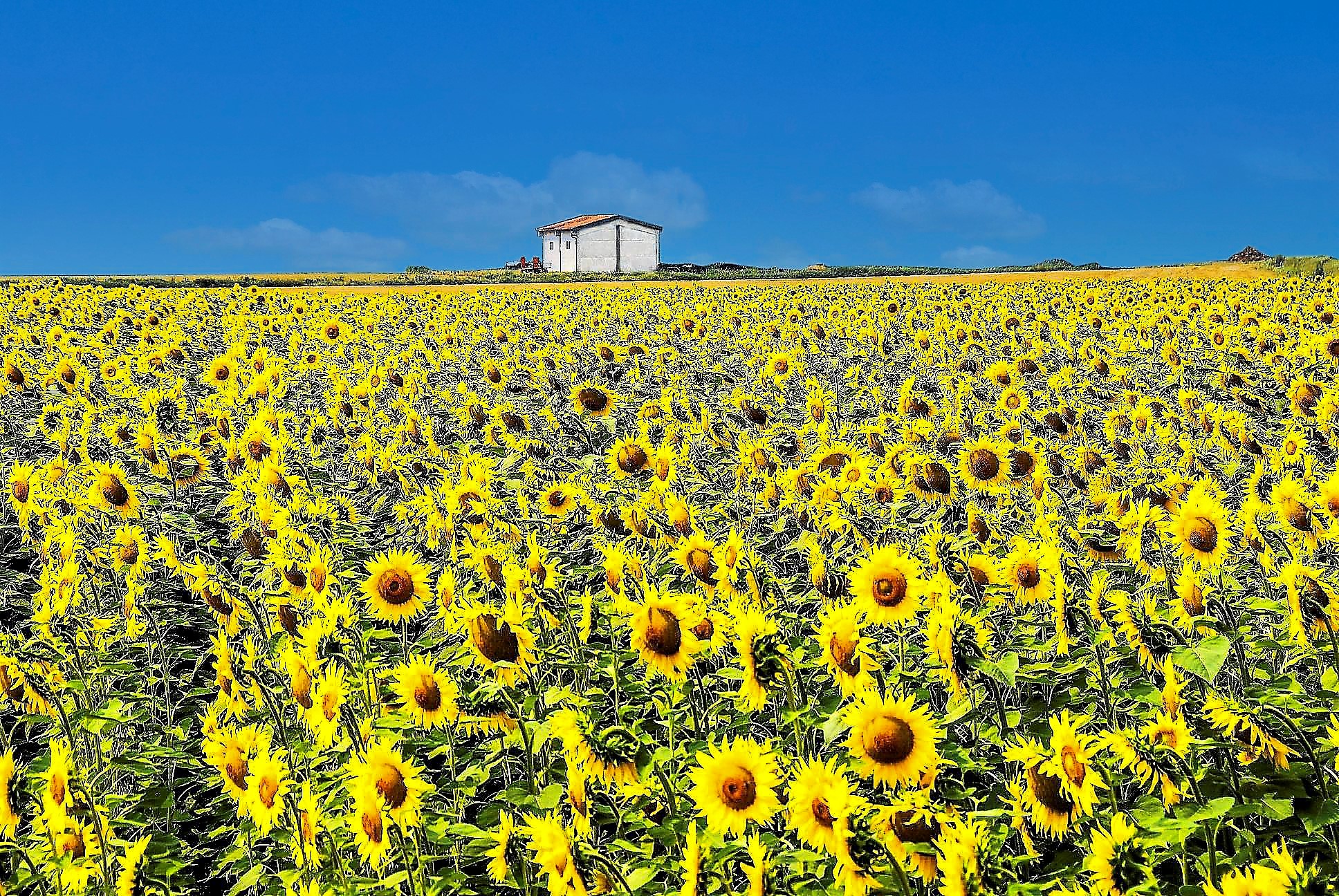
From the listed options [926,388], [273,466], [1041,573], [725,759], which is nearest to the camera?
[725,759]

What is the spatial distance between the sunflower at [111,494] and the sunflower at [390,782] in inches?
141

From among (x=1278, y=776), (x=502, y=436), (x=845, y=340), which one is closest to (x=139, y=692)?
(x=502, y=436)

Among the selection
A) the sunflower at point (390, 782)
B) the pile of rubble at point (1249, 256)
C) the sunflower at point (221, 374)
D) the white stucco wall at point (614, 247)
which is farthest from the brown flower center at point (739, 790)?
the white stucco wall at point (614, 247)

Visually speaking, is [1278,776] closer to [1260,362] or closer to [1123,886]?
[1123,886]

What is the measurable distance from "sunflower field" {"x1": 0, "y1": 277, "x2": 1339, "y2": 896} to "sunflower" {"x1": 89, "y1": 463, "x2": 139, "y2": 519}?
54 mm

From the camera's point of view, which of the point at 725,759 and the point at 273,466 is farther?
the point at 273,466

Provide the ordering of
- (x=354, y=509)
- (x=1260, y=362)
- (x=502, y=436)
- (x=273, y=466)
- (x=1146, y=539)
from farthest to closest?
1. (x=1260, y=362)
2. (x=502, y=436)
3. (x=354, y=509)
4. (x=273, y=466)
5. (x=1146, y=539)

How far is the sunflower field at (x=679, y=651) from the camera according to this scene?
3105mm

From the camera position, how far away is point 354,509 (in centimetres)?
679

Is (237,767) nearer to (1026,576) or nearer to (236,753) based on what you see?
(236,753)

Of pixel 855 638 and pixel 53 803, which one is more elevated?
pixel 855 638

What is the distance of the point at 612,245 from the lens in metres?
74.4

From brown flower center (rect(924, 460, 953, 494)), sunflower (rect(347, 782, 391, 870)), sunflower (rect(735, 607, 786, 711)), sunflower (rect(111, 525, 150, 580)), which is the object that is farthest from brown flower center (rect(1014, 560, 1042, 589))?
sunflower (rect(111, 525, 150, 580))

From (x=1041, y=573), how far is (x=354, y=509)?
4.54 meters
